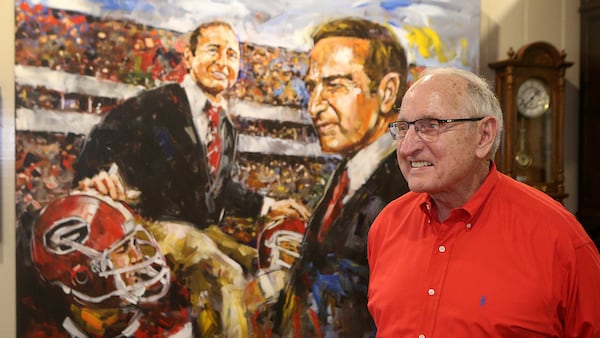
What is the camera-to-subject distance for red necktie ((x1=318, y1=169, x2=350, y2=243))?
2.69 metres

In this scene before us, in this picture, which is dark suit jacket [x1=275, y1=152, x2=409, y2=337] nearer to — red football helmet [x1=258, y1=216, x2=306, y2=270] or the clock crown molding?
red football helmet [x1=258, y1=216, x2=306, y2=270]

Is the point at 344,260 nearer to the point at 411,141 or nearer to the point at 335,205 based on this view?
the point at 335,205

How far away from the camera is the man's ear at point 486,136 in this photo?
4.84ft

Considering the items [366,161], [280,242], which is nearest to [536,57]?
[366,161]

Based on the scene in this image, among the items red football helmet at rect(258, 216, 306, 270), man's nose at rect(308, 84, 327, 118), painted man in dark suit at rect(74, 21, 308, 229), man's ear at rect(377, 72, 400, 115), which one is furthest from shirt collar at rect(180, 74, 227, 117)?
man's ear at rect(377, 72, 400, 115)

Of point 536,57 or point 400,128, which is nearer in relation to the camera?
point 400,128

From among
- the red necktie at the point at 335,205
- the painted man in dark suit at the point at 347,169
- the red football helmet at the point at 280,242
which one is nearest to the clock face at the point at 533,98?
the painted man in dark suit at the point at 347,169

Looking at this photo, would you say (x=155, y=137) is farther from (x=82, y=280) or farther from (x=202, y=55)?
(x=82, y=280)

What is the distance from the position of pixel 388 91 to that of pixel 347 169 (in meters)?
0.43

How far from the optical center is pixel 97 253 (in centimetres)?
229

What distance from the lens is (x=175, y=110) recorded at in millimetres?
2416

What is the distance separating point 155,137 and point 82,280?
0.63m

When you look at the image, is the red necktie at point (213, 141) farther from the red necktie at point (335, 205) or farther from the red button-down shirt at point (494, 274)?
the red button-down shirt at point (494, 274)

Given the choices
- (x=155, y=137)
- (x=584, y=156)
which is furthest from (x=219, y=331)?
(x=584, y=156)
